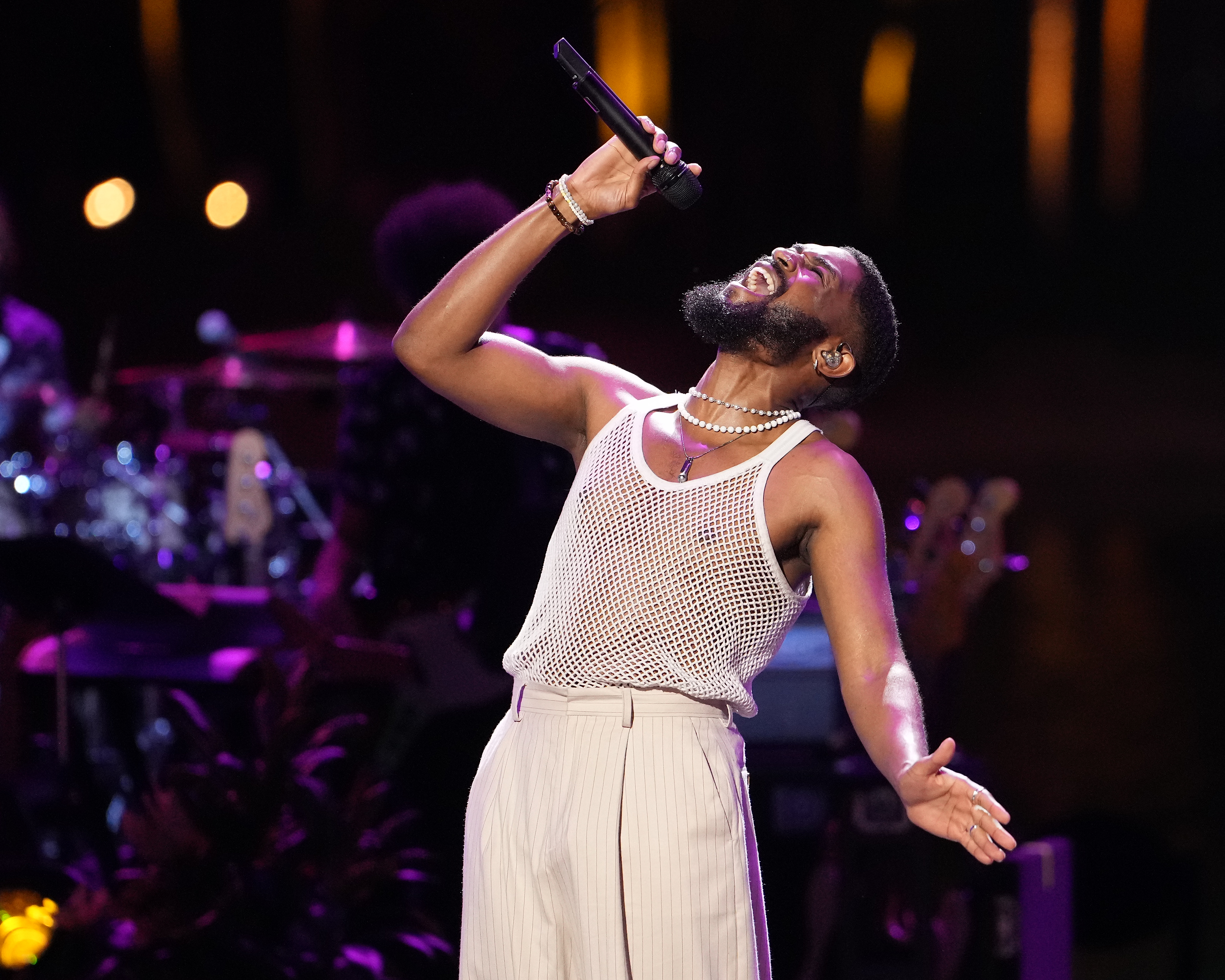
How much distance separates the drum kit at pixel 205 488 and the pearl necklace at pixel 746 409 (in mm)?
2724

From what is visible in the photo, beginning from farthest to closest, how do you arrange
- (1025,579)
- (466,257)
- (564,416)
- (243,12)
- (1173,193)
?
(243,12) → (1025,579) → (1173,193) → (564,416) → (466,257)

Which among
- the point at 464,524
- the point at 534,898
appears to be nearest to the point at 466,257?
the point at 534,898

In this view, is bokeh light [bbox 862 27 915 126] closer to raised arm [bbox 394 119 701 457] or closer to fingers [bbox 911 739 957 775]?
raised arm [bbox 394 119 701 457]

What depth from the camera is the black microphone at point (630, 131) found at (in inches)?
76.3

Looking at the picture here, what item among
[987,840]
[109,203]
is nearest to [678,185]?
[987,840]

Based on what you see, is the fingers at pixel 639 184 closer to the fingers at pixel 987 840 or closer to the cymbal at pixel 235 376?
the fingers at pixel 987 840

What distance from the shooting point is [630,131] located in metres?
1.95

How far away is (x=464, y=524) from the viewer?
371 cm

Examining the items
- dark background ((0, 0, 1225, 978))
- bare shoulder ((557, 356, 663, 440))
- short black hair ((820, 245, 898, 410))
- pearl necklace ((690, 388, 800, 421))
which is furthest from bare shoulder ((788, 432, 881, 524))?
dark background ((0, 0, 1225, 978))

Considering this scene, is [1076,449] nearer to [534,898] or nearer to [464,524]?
[464,524]

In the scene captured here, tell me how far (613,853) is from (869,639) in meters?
0.46

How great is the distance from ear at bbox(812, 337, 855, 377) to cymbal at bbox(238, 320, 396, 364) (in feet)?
9.30

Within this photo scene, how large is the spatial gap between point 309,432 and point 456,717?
2.19m

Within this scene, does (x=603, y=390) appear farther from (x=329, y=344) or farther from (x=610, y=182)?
(x=329, y=344)
